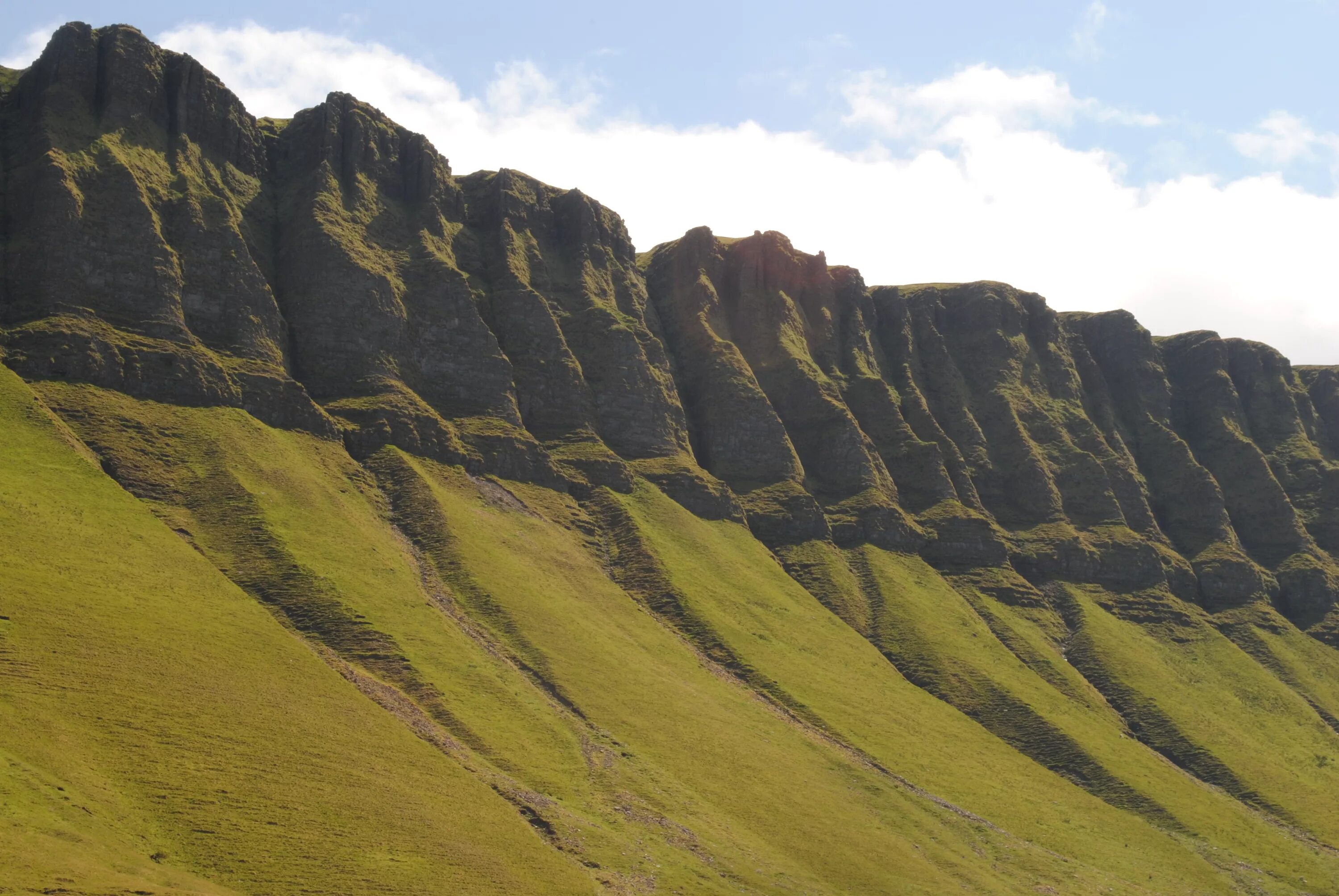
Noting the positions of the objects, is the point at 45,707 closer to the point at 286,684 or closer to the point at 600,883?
the point at 286,684

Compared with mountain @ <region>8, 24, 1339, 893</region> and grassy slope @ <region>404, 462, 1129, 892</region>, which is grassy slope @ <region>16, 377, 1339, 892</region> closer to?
grassy slope @ <region>404, 462, 1129, 892</region>

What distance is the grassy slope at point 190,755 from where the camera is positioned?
7975 centimetres

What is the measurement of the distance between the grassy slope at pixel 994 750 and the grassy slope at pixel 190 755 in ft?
230

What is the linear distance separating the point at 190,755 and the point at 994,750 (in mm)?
116116

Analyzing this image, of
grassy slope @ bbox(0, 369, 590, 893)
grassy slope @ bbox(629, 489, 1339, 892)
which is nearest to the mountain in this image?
grassy slope @ bbox(0, 369, 590, 893)

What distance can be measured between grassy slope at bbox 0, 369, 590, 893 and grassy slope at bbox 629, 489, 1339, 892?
7015 cm

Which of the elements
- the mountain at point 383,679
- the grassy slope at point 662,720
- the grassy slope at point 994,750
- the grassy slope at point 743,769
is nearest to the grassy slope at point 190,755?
the mountain at point 383,679

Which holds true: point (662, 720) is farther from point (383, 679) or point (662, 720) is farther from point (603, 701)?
point (383, 679)

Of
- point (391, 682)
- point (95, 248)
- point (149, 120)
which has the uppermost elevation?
point (149, 120)

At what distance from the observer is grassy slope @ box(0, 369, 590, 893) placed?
262 feet

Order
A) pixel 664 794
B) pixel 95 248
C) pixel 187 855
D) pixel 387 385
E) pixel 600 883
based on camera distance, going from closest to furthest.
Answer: pixel 187 855
pixel 600 883
pixel 664 794
pixel 95 248
pixel 387 385

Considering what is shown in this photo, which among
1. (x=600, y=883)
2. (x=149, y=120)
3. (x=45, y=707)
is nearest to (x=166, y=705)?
(x=45, y=707)

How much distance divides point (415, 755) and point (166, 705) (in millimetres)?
21815

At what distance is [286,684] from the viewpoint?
11275 centimetres
